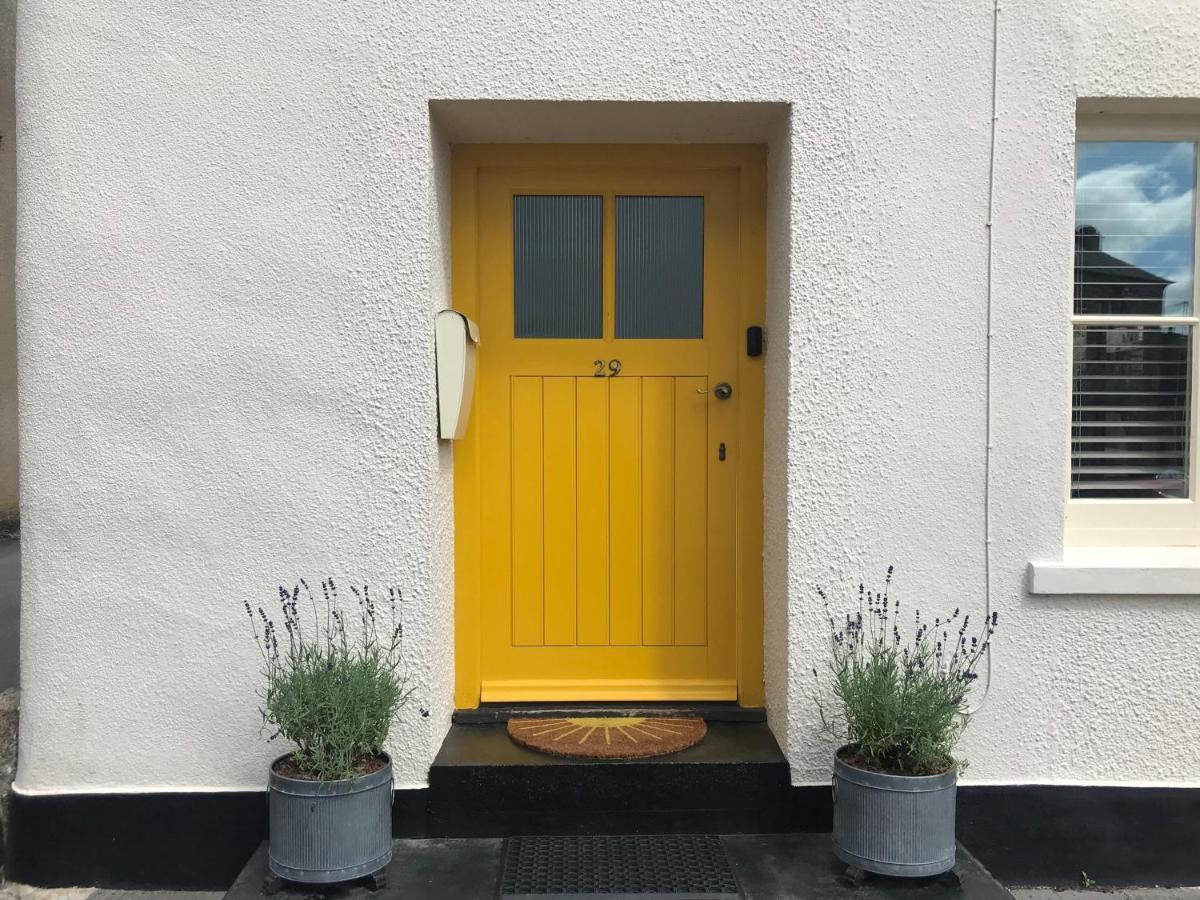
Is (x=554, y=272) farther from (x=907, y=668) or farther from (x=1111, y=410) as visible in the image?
(x=1111, y=410)

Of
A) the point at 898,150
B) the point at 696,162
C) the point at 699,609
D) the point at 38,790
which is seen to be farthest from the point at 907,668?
the point at 38,790

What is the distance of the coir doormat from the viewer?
10.3 feet

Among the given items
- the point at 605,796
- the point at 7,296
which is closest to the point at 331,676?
the point at 605,796

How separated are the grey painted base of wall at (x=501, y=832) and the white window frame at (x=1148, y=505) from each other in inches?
33.6

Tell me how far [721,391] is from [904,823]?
160 cm

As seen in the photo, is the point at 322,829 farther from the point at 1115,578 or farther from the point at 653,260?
the point at 1115,578

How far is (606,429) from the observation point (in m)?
3.53

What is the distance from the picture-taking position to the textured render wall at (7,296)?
8688 millimetres

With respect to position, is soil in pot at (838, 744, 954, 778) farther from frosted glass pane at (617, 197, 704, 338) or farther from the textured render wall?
the textured render wall

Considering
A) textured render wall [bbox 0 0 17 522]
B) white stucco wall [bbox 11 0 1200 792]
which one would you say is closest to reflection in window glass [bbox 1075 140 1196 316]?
white stucco wall [bbox 11 0 1200 792]

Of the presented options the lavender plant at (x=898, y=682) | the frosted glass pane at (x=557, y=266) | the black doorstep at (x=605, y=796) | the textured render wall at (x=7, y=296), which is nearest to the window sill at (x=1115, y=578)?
the lavender plant at (x=898, y=682)

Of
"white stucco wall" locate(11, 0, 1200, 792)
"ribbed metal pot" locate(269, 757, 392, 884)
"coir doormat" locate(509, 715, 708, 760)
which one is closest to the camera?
"ribbed metal pot" locate(269, 757, 392, 884)

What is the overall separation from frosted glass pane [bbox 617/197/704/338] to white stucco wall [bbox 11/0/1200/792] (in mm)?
525

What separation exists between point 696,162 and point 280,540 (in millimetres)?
2023
